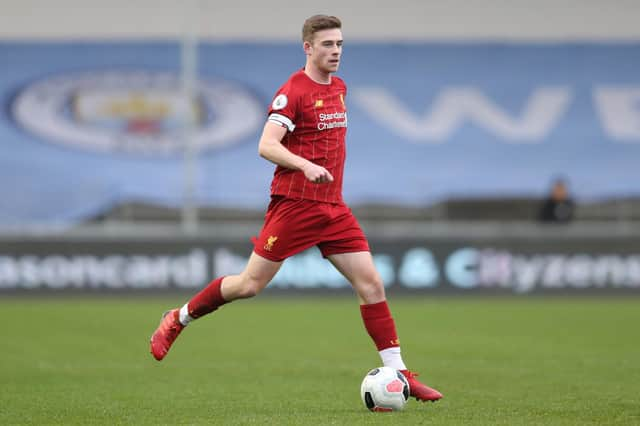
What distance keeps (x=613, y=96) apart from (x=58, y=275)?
15.1m

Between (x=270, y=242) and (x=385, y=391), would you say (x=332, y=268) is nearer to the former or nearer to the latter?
(x=270, y=242)

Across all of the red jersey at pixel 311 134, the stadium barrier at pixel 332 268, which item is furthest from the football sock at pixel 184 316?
the stadium barrier at pixel 332 268

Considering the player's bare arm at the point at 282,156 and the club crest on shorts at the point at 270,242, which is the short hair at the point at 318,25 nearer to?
the player's bare arm at the point at 282,156

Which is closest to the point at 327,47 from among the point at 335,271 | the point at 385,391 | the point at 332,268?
the point at 385,391

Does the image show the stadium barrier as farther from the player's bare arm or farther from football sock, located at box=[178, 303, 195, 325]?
the player's bare arm

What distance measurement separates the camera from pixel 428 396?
22.9 feet

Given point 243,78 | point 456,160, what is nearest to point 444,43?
point 456,160

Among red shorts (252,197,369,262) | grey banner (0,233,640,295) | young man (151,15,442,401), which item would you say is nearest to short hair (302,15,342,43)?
young man (151,15,442,401)

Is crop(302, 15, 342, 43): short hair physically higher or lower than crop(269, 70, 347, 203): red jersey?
higher

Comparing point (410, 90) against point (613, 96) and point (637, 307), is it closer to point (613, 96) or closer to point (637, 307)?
point (613, 96)

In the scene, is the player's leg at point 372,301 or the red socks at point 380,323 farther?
the red socks at point 380,323

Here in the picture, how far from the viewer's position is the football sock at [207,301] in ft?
24.3

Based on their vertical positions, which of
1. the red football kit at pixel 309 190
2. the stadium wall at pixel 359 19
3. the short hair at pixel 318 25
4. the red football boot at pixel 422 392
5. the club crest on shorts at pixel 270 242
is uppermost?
the stadium wall at pixel 359 19

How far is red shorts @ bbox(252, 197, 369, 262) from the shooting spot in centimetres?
704
